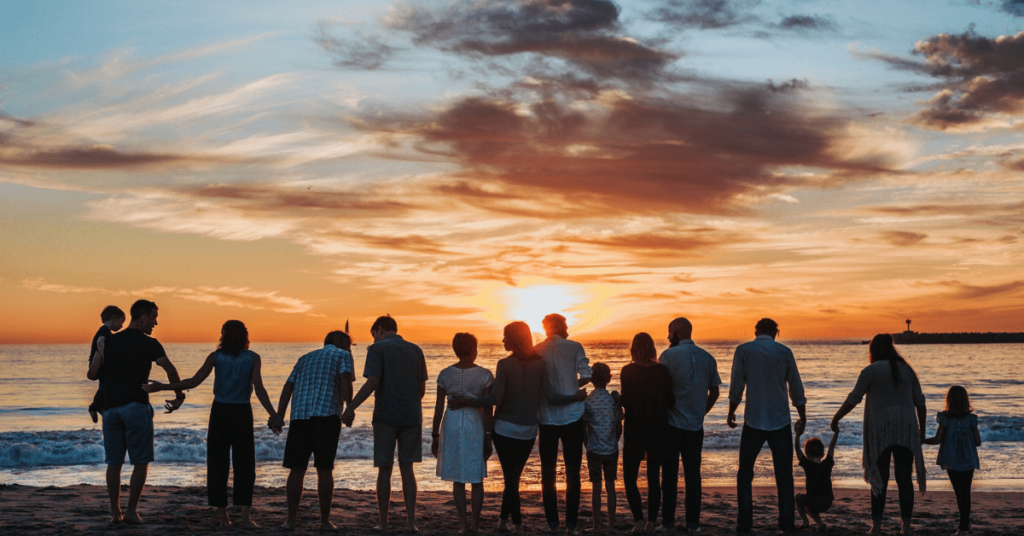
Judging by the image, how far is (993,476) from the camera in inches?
493

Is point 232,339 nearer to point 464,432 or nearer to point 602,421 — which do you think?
point 464,432

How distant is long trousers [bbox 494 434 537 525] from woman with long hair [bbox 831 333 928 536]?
2850 millimetres

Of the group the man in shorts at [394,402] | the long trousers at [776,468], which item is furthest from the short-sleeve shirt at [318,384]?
the long trousers at [776,468]

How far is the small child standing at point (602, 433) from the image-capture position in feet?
22.1

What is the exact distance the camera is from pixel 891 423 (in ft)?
22.1

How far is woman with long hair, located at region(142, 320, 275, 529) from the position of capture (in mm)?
6547

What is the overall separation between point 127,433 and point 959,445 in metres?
7.50

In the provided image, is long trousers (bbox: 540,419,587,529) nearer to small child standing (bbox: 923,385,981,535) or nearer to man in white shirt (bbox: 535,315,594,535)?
man in white shirt (bbox: 535,315,594,535)

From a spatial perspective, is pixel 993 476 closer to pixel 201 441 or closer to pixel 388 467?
pixel 388 467

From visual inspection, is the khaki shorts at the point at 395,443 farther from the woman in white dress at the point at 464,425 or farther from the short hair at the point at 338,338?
the short hair at the point at 338,338

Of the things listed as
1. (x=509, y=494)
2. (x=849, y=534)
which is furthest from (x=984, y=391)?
(x=509, y=494)

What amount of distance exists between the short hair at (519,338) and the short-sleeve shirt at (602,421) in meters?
0.81

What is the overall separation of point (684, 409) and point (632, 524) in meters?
1.45

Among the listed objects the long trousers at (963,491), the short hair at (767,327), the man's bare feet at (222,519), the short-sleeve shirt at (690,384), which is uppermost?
the short hair at (767,327)
